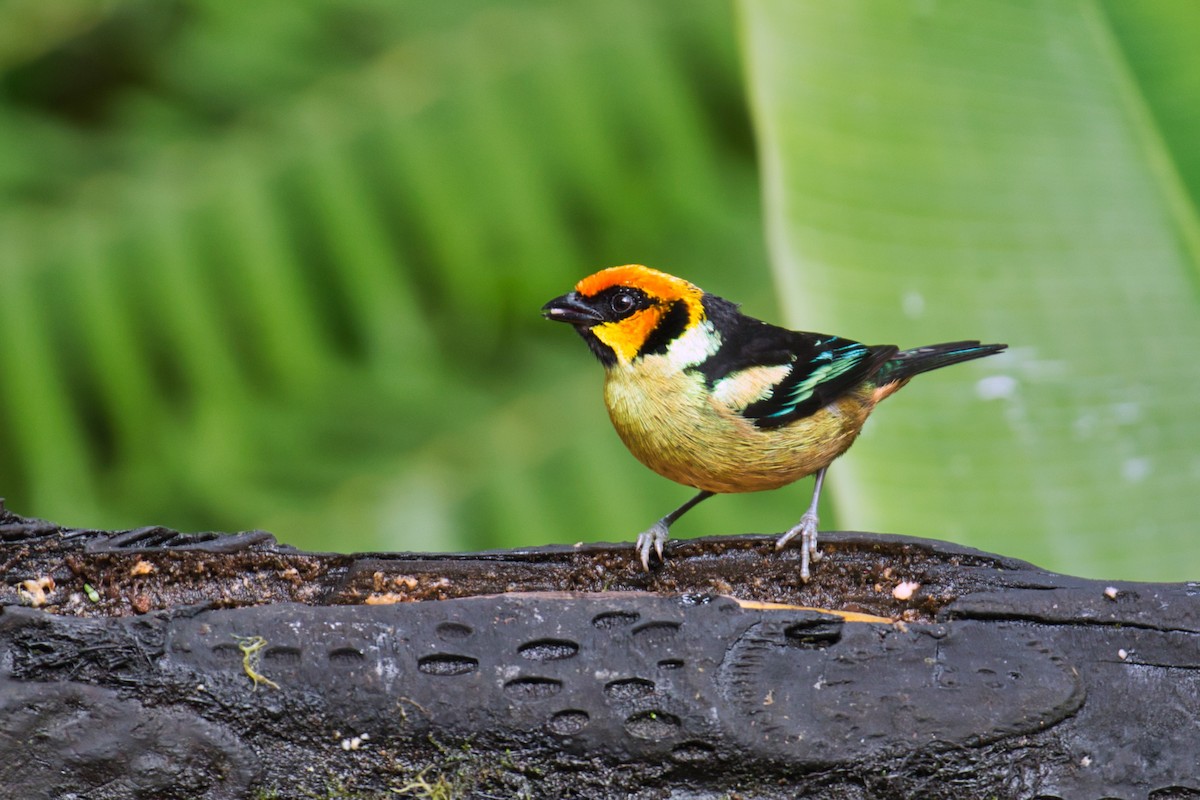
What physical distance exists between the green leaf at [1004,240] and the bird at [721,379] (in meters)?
0.14

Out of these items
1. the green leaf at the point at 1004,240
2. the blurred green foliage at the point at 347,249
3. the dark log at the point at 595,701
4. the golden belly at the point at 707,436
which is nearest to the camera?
the dark log at the point at 595,701

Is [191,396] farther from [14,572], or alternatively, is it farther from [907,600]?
[907,600]

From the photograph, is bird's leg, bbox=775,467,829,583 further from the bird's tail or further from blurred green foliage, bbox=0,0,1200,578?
blurred green foliage, bbox=0,0,1200,578

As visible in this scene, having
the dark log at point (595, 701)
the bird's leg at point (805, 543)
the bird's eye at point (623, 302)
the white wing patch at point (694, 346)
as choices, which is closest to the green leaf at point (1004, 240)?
the white wing patch at point (694, 346)

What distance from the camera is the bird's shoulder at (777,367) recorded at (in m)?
2.47

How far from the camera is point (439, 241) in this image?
3881mm

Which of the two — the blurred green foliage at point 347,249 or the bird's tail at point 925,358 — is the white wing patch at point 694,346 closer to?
the bird's tail at point 925,358

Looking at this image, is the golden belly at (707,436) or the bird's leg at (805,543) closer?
the bird's leg at (805,543)

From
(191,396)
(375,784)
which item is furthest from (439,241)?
(375,784)

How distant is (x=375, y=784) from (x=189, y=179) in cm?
278

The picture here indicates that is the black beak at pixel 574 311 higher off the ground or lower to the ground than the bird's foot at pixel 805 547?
higher

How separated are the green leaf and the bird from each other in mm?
138

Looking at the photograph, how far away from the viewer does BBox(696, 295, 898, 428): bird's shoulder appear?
8.12 feet

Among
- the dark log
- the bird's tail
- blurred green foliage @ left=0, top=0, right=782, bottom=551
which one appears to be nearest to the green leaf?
the bird's tail
